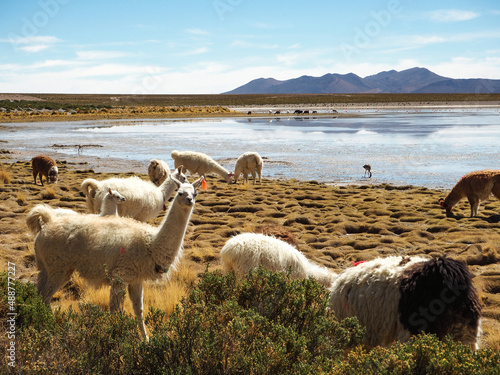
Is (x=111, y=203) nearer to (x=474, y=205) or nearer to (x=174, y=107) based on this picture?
(x=474, y=205)

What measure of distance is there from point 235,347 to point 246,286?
89 cm

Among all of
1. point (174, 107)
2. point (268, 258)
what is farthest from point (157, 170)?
point (174, 107)

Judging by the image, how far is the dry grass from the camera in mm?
6363

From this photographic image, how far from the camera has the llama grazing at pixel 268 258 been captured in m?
5.39

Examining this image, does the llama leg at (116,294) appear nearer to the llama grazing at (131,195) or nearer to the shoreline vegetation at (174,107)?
the llama grazing at (131,195)

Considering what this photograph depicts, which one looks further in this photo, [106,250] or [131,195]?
[131,195]

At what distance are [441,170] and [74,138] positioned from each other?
24258 millimetres

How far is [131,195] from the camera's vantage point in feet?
24.7

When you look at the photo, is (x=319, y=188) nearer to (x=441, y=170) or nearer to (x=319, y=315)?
(x=441, y=170)

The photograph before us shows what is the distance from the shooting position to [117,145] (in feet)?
91.1

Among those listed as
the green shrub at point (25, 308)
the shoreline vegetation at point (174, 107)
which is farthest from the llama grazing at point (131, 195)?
the shoreline vegetation at point (174, 107)

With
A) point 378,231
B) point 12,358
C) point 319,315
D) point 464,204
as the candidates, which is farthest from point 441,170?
point 12,358

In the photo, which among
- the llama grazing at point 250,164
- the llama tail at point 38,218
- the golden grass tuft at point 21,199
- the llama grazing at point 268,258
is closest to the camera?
the llama tail at point 38,218

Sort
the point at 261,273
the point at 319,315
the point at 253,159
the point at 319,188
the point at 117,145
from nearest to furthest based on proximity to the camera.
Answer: the point at 319,315
the point at 261,273
the point at 319,188
the point at 253,159
the point at 117,145
